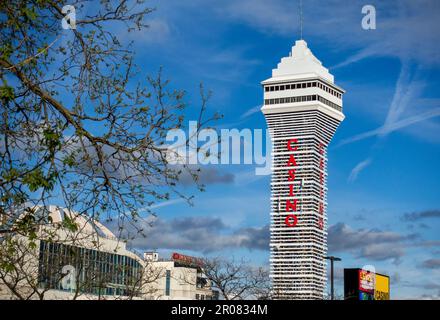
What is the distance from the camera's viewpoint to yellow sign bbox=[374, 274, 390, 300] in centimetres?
9712

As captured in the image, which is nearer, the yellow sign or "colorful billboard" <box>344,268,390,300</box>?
"colorful billboard" <box>344,268,390,300</box>

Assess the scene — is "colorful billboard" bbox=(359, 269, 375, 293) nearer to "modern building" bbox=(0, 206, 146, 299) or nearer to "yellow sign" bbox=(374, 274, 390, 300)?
"yellow sign" bbox=(374, 274, 390, 300)

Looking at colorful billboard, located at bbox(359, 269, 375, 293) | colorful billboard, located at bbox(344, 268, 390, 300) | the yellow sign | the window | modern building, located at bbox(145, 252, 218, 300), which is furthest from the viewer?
the window

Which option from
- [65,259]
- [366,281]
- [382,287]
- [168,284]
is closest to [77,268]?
[65,259]

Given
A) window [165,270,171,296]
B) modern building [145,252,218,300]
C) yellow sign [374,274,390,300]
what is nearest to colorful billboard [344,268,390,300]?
yellow sign [374,274,390,300]

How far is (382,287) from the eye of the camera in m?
99.5

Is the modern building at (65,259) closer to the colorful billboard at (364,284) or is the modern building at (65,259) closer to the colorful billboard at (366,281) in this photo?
the colorful billboard at (364,284)

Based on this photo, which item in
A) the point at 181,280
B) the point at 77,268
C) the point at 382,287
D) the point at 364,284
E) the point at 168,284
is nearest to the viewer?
the point at 77,268

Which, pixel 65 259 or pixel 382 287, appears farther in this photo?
pixel 382 287

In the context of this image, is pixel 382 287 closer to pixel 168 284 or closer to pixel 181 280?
pixel 181 280

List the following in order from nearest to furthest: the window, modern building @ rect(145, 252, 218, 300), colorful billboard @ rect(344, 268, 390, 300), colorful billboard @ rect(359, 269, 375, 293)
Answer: colorful billboard @ rect(344, 268, 390, 300)
colorful billboard @ rect(359, 269, 375, 293)
modern building @ rect(145, 252, 218, 300)
the window

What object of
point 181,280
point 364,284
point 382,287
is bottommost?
point 382,287

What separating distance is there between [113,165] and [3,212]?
2.29m
